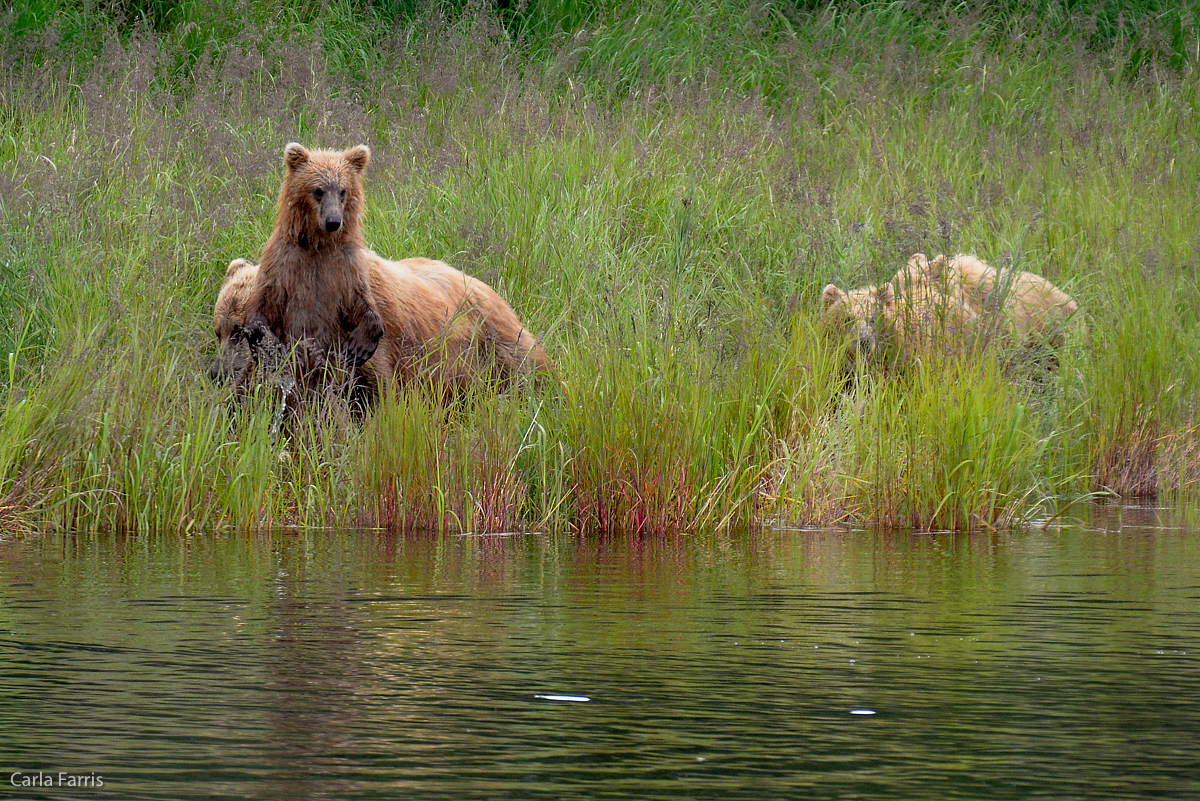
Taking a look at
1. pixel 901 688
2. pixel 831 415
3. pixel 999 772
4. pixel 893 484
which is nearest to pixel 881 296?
pixel 831 415

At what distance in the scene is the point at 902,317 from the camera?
8109 mm

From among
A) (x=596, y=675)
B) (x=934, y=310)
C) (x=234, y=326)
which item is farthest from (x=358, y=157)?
(x=596, y=675)

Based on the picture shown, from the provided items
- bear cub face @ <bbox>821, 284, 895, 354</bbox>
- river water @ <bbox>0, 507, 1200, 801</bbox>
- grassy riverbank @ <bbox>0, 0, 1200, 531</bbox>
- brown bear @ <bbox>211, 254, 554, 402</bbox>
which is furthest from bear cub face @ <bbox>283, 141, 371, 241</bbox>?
river water @ <bbox>0, 507, 1200, 801</bbox>

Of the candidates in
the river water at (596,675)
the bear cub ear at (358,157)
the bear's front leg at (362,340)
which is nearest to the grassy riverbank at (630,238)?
the bear's front leg at (362,340)

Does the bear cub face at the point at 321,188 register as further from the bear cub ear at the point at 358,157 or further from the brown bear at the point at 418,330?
the brown bear at the point at 418,330

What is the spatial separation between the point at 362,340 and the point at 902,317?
2658 mm

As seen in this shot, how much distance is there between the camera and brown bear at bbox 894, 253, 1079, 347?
7992 millimetres

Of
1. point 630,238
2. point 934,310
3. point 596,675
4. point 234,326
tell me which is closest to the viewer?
point 596,675

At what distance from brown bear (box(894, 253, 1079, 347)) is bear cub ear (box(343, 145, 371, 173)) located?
2.75 m

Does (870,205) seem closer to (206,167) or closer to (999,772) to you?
(206,167)

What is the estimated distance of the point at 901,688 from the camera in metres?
3.55

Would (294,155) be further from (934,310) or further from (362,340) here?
(934,310)

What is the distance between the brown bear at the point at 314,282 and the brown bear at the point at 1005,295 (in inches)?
105

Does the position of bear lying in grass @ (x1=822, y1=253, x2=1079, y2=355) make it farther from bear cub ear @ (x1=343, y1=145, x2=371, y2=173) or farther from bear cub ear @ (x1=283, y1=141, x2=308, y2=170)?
bear cub ear @ (x1=283, y1=141, x2=308, y2=170)
